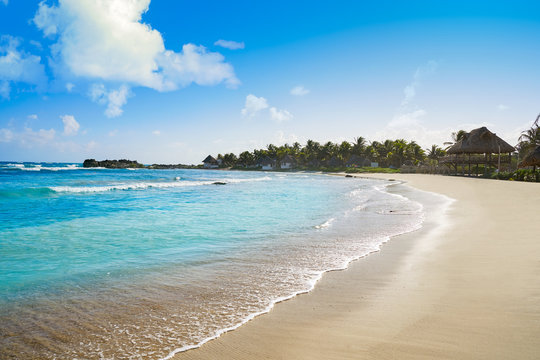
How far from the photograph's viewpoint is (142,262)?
6043 millimetres

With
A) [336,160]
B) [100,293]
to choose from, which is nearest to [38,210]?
[100,293]

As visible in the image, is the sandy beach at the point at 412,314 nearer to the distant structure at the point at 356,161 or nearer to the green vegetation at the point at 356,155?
the green vegetation at the point at 356,155

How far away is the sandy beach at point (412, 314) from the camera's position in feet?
8.87

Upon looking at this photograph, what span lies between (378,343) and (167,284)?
3.33 m

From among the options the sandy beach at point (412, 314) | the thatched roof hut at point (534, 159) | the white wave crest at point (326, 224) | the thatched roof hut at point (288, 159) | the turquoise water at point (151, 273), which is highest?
the thatched roof hut at point (288, 159)

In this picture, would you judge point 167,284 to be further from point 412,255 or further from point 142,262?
point 412,255

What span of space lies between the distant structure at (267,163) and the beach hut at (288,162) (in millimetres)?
5830

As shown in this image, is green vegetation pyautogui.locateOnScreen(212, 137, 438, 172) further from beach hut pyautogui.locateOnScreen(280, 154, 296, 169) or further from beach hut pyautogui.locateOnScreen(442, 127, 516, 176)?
beach hut pyautogui.locateOnScreen(442, 127, 516, 176)

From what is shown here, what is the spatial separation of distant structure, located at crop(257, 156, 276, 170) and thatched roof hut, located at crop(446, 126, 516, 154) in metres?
77.2

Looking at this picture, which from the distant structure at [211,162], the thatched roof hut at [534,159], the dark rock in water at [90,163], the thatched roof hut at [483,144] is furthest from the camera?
the distant structure at [211,162]

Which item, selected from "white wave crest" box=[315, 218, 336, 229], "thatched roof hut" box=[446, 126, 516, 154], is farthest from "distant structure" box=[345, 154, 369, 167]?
"white wave crest" box=[315, 218, 336, 229]

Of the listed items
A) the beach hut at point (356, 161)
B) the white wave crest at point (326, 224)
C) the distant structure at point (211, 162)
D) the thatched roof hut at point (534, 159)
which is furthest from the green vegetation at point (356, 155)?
the white wave crest at point (326, 224)

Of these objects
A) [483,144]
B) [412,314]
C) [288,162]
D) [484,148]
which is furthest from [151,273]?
[288,162]

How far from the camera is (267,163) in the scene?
385 ft
